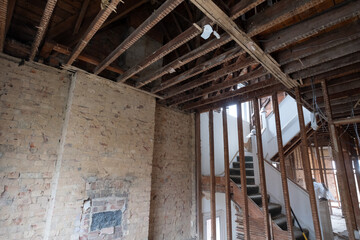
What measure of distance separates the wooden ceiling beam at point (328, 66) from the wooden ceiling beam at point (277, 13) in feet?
4.24

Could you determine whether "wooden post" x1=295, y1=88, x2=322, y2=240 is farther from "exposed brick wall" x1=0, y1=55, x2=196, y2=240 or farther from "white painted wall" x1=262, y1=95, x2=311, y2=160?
"white painted wall" x1=262, y1=95, x2=311, y2=160

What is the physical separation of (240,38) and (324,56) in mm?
1185

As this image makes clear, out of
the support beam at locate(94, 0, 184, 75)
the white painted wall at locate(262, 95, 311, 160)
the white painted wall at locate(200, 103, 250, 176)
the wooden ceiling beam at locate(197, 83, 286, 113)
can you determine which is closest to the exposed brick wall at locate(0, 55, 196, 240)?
the support beam at locate(94, 0, 184, 75)

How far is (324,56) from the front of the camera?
7.77 feet

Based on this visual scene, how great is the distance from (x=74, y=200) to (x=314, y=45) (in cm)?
356

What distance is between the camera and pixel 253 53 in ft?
7.45

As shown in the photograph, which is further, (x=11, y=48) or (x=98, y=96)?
(x=98, y=96)

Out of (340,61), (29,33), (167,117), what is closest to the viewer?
(340,61)

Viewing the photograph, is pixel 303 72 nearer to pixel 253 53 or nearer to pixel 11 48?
pixel 253 53

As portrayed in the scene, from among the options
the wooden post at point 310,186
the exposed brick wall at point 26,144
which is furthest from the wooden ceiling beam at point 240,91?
the exposed brick wall at point 26,144

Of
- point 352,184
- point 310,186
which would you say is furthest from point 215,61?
point 352,184

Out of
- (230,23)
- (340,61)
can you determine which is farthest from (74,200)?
(340,61)

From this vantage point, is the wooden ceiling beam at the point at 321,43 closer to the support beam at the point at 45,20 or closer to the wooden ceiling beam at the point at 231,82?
the wooden ceiling beam at the point at 231,82

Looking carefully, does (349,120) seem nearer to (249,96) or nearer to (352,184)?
(249,96)
